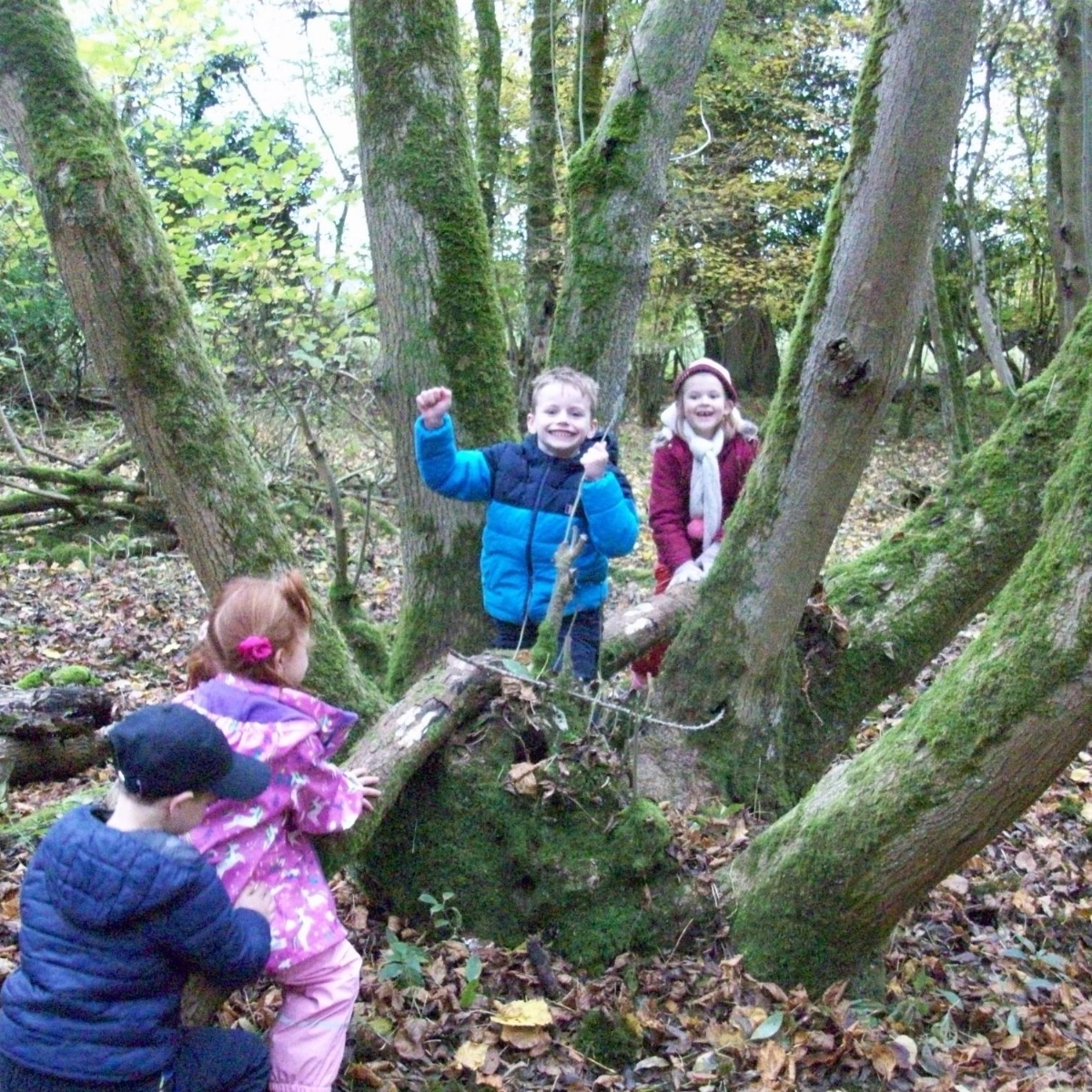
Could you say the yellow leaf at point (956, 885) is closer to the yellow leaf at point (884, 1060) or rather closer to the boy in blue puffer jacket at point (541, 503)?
the yellow leaf at point (884, 1060)

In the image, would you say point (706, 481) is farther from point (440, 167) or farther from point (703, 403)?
point (440, 167)

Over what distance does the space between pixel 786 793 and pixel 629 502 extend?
161 centimetres

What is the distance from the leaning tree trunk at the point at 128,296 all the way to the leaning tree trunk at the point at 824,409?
1748mm

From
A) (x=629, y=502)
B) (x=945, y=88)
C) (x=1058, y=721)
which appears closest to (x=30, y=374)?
(x=629, y=502)

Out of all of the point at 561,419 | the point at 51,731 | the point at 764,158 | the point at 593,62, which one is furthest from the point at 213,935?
the point at 764,158

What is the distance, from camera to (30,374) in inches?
581

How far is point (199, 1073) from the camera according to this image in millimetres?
2344

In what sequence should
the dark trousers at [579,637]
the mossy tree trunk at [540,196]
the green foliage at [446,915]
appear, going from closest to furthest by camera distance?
1. the green foliage at [446,915]
2. the dark trousers at [579,637]
3. the mossy tree trunk at [540,196]

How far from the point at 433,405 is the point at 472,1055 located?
2.30m

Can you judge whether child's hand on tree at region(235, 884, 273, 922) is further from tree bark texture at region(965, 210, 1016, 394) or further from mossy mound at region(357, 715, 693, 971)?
tree bark texture at region(965, 210, 1016, 394)

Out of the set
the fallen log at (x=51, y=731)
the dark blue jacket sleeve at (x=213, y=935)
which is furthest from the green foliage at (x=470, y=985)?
the fallen log at (x=51, y=731)

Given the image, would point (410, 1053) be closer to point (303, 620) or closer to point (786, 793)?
point (303, 620)

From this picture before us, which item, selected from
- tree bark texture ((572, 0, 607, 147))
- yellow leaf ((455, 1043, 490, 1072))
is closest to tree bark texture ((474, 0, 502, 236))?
tree bark texture ((572, 0, 607, 147))

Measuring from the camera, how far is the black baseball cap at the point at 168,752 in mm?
2223
